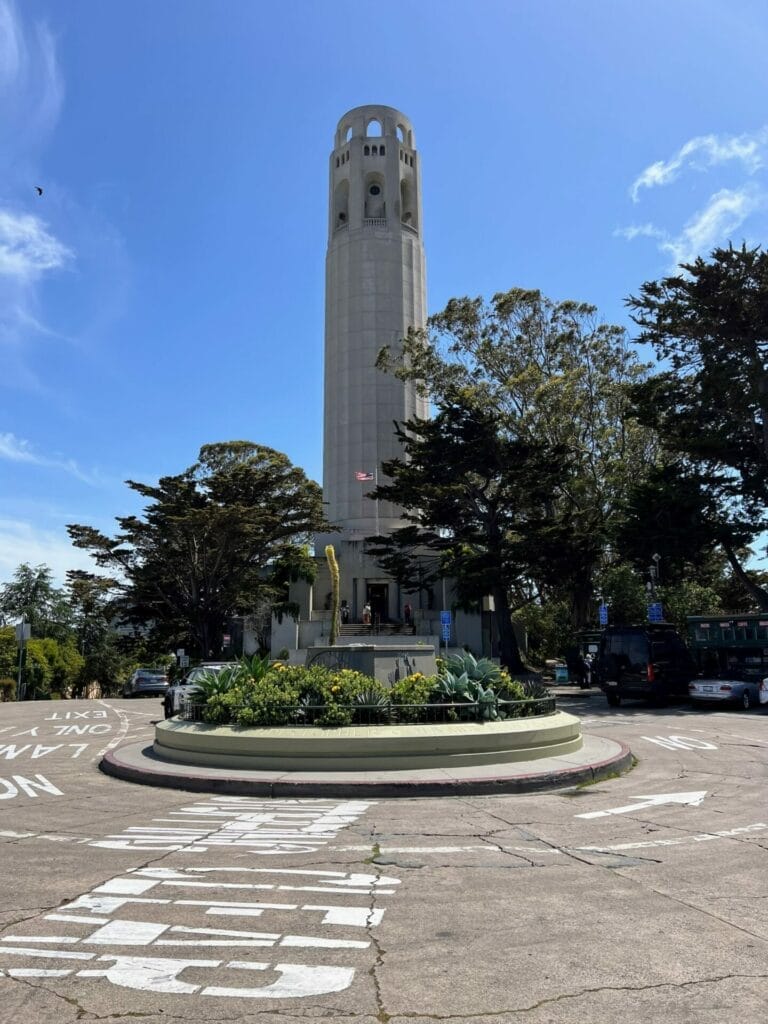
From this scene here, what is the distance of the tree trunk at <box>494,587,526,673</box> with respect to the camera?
39.0m

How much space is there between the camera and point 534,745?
497 inches

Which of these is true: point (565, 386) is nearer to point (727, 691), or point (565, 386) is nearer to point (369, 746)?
point (727, 691)

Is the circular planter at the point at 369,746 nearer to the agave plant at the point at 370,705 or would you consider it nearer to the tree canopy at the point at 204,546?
the agave plant at the point at 370,705

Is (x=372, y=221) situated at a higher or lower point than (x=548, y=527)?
higher

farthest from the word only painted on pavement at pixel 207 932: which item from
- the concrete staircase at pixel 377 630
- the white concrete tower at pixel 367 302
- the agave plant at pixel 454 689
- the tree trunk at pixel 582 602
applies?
the white concrete tower at pixel 367 302

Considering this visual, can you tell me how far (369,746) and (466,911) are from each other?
635cm

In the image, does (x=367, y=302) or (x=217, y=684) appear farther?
(x=367, y=302)

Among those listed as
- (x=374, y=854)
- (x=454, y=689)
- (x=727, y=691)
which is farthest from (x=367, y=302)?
(x=374, y=854)

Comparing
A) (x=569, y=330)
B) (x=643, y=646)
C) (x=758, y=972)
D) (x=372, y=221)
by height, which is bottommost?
(x=758, y=972)

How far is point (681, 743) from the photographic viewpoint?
1617 centimetres

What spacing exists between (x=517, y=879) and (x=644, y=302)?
3479 cm

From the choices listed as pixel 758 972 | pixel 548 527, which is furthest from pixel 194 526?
pixel 758 972

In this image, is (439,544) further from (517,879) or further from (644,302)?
(517,879)

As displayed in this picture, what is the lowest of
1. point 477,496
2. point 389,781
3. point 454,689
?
point 389,781
